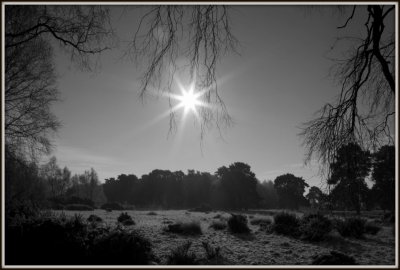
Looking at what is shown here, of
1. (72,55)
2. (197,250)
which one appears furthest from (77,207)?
(72,55)

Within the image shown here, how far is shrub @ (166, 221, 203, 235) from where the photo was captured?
10742 millimetres

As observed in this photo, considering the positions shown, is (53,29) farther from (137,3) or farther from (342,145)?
(342,145)

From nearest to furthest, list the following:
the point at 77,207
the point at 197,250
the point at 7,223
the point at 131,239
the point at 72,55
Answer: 1. the point at 72,55
2. the point at 7,223
3. the point at 131,239
4. the point at 197,250
5. the point at 77,207

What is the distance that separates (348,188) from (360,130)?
936mm

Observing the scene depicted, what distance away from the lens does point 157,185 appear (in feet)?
178

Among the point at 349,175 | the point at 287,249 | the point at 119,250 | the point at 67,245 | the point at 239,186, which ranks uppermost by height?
the point at 239,186

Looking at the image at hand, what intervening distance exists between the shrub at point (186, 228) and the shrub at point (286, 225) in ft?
11.5

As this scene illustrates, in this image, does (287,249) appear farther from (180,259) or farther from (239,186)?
(239,186)

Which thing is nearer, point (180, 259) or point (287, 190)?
point (180, 259)

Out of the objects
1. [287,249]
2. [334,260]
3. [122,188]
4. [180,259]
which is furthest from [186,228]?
[122,188]

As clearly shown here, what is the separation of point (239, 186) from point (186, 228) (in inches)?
1412

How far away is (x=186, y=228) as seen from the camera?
10.8 metres

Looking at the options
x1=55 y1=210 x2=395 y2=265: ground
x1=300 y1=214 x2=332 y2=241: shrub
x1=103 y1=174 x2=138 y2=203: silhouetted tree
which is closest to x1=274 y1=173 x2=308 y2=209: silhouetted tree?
x1=103 y1=174 x2=138 y2=203: silhouetted tree

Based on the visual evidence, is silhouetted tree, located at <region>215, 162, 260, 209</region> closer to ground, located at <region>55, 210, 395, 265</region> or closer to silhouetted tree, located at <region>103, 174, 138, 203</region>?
silhouetted tree, located at <region>103, 174, 138, 203</region>
